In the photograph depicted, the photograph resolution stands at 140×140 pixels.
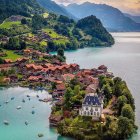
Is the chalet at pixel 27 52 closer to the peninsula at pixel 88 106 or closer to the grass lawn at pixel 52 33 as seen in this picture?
the peninsula at pixel 88 106

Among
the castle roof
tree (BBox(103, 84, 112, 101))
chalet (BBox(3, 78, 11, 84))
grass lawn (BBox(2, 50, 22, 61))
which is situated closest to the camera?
the castle roof

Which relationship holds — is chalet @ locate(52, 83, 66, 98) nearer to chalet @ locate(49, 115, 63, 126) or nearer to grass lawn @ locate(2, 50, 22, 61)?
chalet @ locate(49, 115, 63, 126)

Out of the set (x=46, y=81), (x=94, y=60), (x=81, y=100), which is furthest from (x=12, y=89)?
(x=94, y=60)

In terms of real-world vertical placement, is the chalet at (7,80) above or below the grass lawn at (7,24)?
below

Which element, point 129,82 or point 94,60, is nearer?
point 129,82

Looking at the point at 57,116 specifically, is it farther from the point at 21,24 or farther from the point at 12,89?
the point at 21,24

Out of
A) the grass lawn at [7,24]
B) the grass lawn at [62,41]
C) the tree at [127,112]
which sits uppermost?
the grass lawn at [7,24]

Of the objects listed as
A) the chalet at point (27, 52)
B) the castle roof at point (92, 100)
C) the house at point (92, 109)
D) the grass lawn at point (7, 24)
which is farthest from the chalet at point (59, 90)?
the grass lawn at point (7, 24)

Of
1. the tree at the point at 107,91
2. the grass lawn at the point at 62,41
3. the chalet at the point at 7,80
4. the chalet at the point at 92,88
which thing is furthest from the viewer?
the grass lawn at the point at 62,41

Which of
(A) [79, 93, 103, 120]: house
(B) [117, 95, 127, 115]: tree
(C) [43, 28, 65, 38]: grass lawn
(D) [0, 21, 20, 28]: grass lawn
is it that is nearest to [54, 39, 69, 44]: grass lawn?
(C) [43, 28, 65, 38]: grass lawn

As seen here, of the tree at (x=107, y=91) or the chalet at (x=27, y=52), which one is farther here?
the chalet at (x=27, y=52)

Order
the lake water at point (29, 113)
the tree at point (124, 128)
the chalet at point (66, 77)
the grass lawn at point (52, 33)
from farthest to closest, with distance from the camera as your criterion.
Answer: the grass lawn at point (52, 33), the chalet at point (66, 77), the lake water at point (29, 113), the tree at point (124, 128)
